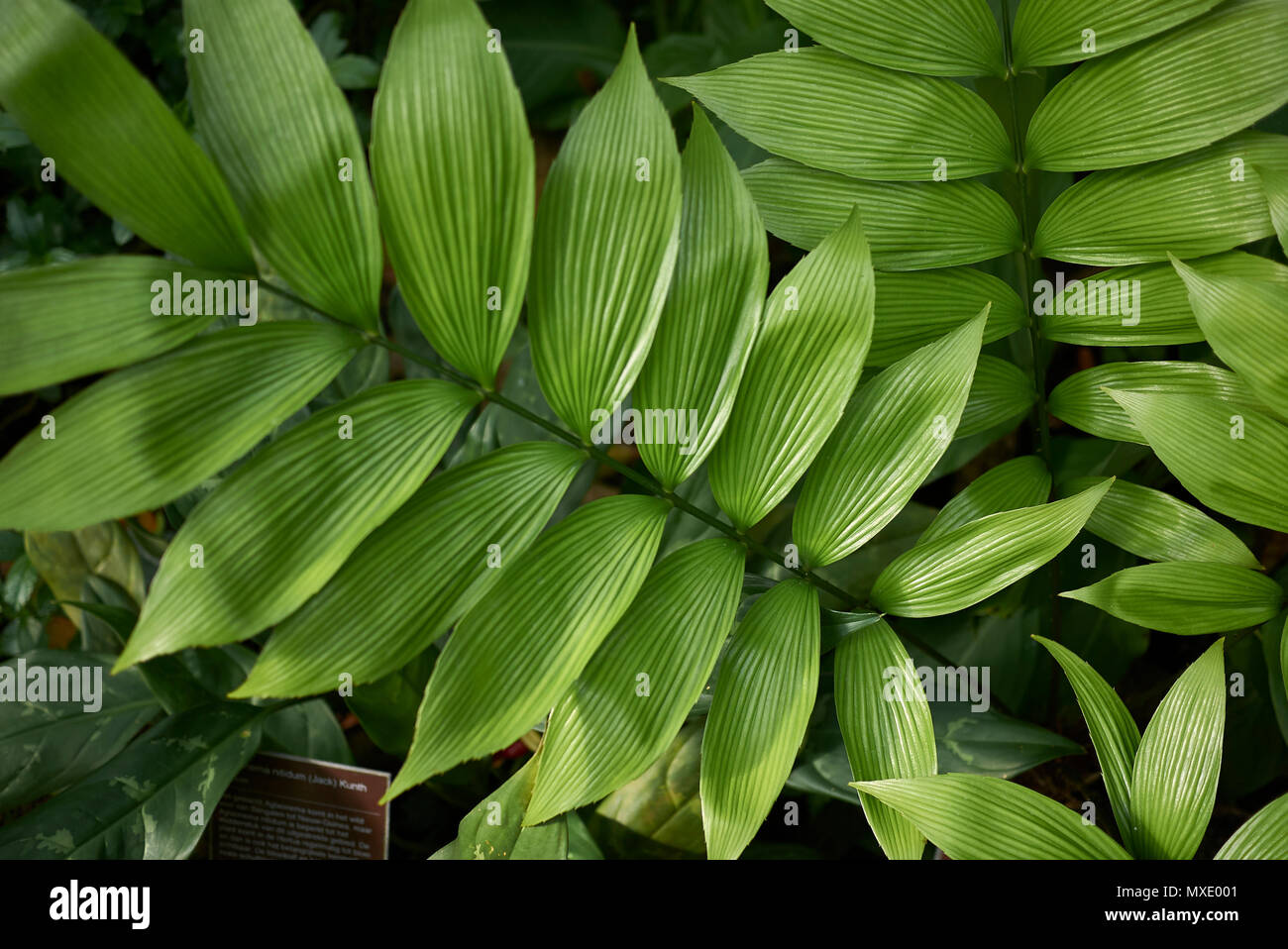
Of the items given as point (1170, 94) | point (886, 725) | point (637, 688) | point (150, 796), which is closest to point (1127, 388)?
point (1170, 94)

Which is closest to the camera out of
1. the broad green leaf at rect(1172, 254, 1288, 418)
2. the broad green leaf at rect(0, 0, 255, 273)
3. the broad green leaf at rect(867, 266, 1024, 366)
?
the broad green leaf at rect(0, 0, 255, 273)

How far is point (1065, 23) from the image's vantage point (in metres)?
0.57

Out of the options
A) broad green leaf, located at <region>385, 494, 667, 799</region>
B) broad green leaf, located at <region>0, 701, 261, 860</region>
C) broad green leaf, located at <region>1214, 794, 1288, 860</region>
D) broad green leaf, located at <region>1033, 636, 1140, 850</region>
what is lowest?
broad green leaf, located at <region>0, 701, 261, 860</region>

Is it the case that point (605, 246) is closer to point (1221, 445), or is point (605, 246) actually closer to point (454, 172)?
point (454, 172)

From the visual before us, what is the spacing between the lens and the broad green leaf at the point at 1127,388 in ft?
1.91

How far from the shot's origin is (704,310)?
53 centimetres

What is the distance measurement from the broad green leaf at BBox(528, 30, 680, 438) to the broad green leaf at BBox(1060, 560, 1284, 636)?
1.03 ft

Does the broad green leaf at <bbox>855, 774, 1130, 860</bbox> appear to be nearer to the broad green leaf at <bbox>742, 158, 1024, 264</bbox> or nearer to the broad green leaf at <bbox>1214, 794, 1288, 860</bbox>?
the broad green leaf at <bbox>1214, 794, 1288, 860</bbox>

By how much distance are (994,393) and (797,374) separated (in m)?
0.20

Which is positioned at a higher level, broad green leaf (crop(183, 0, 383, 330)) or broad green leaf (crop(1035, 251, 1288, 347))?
broad green leaf (crop(183, 0, 383, 330))

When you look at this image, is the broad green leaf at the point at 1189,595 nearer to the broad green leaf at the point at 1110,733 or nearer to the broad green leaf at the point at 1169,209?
the broad green leaf at the point at 1110,733

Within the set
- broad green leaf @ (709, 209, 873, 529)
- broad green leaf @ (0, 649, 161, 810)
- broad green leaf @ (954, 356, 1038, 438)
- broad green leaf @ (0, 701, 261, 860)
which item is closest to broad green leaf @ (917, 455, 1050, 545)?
broad green leaf @ (954, 356, 1038, 438)

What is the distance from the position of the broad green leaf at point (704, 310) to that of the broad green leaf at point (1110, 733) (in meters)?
0.25

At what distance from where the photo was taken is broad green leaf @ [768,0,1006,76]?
58 cm
